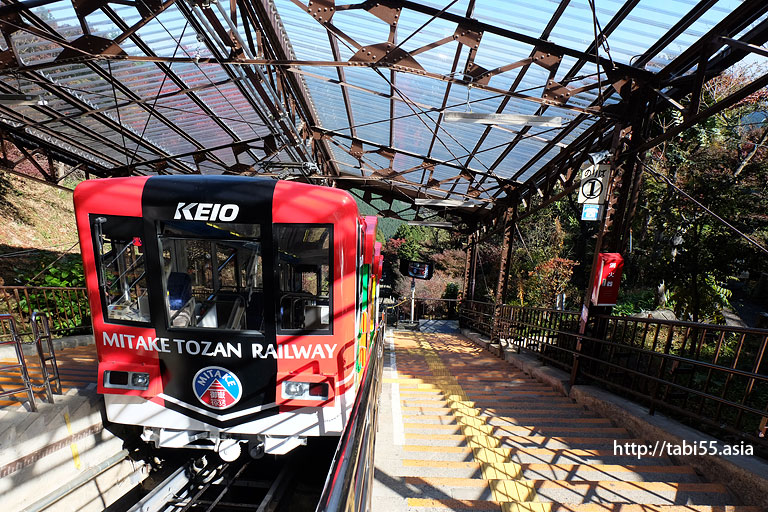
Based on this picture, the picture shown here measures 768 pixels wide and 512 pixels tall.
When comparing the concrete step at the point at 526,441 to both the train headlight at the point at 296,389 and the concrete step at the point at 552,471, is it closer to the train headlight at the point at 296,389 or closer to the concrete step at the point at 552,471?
the concrete step at the point at 552,471

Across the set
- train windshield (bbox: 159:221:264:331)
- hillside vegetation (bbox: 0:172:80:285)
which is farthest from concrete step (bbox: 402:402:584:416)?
hillside vegetation (bbox: 0:172:80:285)

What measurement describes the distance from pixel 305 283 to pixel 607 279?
431 centimetres

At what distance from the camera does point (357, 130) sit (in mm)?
8977

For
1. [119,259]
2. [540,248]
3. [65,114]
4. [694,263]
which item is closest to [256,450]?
[119,259]

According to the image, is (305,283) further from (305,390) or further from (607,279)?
(607,279)

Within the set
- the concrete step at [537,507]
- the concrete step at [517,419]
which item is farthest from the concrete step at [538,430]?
the concrete step at [537,507]

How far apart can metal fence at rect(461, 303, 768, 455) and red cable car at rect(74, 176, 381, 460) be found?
3295 millimetres

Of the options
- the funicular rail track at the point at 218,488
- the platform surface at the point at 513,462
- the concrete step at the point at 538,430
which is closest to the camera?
the platform surface at the point at 513,462

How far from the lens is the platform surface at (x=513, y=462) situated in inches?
106

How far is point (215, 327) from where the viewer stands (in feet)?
11.1

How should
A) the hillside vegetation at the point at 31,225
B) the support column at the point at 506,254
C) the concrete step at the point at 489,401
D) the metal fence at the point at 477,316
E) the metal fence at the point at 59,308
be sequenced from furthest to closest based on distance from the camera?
the metal fence at the point at 477,316
the hillside vegetation at the point at 31,225
the support column at the point at 506,254
the metal fence at the point at 59,308
the concrete step at the point at 489,401

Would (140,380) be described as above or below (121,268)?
below

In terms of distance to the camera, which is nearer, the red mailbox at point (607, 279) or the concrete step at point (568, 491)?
the concrete step at point (568, 491)

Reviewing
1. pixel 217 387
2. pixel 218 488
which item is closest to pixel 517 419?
pixel 217 387
